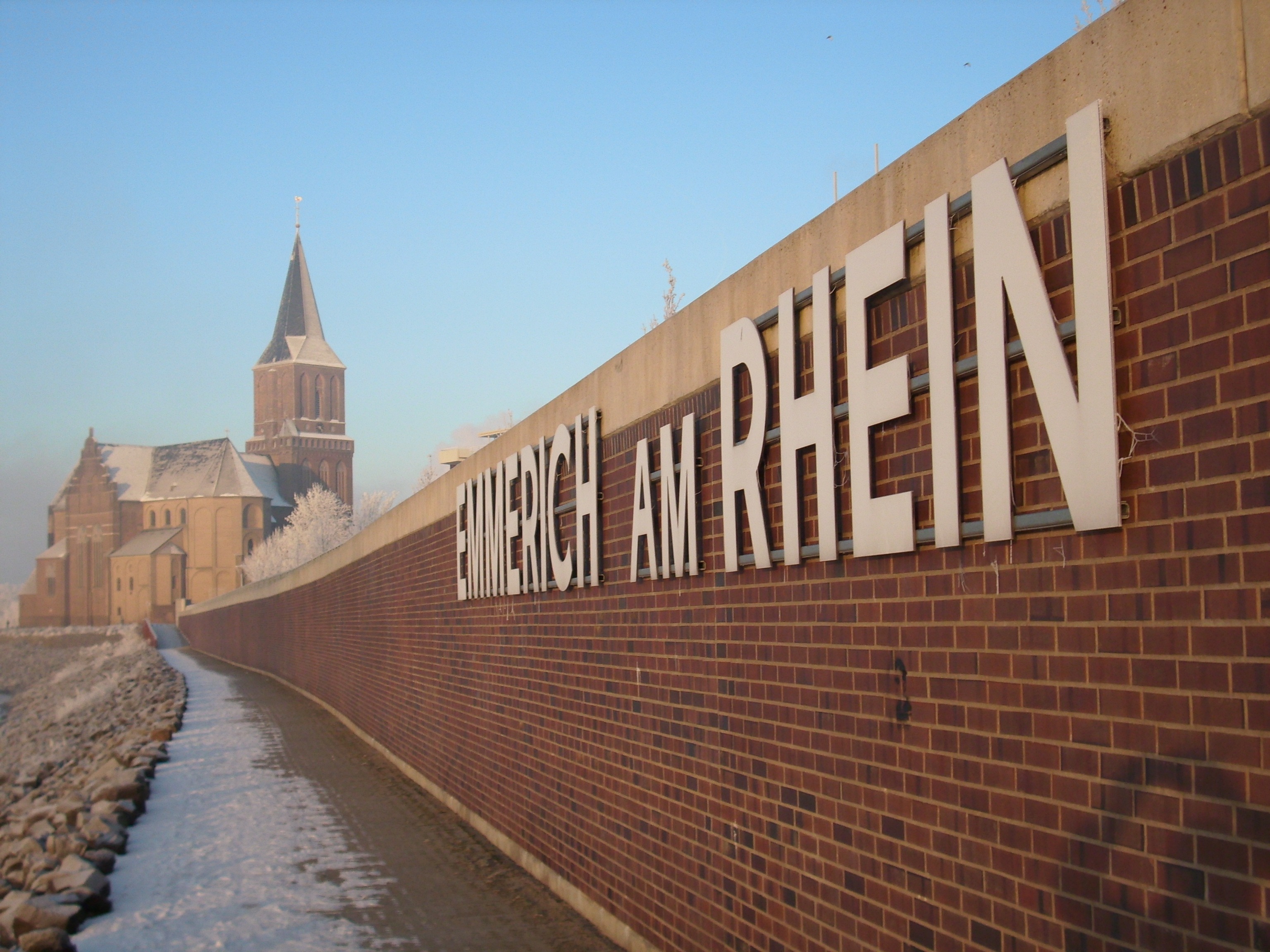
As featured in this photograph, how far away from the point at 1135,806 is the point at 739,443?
2.56m

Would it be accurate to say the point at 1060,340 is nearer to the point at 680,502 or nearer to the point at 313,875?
the point at 680,502

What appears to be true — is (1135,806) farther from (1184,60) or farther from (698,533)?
(698,533)

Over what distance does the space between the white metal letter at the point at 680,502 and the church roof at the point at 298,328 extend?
12454 cm

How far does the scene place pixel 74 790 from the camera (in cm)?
1309

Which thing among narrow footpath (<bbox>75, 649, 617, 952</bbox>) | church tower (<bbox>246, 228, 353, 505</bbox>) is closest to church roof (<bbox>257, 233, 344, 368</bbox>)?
church tower (<bbox>246, 228, 353, 505</bbox>)

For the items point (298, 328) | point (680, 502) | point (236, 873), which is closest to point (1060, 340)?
point (680, 502)

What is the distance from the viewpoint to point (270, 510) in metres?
108

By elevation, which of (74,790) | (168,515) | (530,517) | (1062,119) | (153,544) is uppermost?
(168,515)

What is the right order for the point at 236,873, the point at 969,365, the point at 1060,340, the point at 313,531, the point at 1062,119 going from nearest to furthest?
the point at 1060,340 → the point at 1062,119 → the point at 969,365 → the point at 236,873 → the point at 313,531

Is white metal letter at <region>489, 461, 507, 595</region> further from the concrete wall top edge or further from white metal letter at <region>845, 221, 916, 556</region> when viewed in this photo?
white metal letter at <region>845, 221, 916, 556</region>

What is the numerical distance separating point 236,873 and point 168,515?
357ft

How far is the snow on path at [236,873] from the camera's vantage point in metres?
6.41

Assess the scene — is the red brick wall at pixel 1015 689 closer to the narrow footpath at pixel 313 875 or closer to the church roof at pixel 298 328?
the narrow footpath at pixel 313 875

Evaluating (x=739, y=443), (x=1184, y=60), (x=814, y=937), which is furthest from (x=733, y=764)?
(x=1184, y=60)
